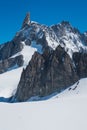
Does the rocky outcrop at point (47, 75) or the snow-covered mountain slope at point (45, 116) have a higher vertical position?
the rocky outcrop at point (47, 75)

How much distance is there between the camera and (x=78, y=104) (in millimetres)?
30844

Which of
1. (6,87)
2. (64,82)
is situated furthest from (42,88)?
(6,87)

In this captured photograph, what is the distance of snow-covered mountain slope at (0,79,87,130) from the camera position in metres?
24.1

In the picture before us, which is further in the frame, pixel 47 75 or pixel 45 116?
pixel 47 75

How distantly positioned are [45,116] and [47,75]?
349 feet

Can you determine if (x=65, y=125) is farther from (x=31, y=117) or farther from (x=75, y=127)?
(x=31, y=117)

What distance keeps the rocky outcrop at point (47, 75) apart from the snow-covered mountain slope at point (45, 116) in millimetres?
90853

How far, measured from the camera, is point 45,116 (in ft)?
87.7

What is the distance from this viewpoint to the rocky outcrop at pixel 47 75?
126250 mm

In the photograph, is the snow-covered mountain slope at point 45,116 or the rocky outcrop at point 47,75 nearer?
the snow-covered mountain slope at point 45,116

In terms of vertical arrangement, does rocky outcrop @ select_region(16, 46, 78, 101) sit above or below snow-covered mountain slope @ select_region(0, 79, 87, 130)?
above

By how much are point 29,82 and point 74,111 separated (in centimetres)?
11369

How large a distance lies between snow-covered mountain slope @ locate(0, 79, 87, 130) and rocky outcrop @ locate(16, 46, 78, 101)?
3577 inches

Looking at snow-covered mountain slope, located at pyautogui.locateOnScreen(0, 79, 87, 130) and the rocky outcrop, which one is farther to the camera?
the rocky outcrop
